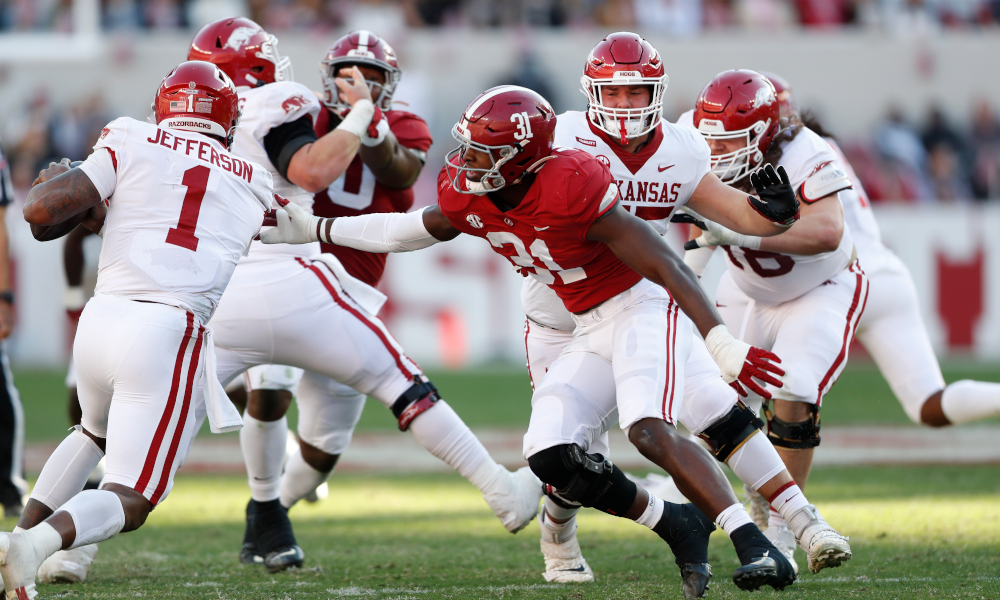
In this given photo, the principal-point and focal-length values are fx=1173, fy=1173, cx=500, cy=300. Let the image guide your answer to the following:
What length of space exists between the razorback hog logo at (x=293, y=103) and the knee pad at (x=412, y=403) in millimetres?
1146

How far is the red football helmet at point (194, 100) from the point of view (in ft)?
12.5

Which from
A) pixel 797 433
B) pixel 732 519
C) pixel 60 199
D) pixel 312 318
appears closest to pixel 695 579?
pixel 732 519

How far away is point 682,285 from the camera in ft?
11.9

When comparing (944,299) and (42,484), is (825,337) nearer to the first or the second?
(42,484)

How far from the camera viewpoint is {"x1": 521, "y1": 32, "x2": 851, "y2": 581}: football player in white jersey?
3904 millimetres

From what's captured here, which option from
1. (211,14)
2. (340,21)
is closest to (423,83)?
(340,21)

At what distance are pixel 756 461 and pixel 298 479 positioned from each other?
6.78 ft

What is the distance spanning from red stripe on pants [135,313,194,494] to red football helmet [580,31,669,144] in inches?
62.9

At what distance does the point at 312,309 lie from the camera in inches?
172

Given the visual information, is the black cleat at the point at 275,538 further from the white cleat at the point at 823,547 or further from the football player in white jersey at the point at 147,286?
the white cleat at the point at 823,547

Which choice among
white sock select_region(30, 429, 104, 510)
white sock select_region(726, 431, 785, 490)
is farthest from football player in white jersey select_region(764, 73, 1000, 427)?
white sock select_region(30, 429, 104, 510)

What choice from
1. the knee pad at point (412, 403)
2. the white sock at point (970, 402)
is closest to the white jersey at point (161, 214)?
the knee pad at point (412, 403)

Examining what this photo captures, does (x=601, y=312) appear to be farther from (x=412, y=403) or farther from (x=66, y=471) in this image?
(x=66, y=471)

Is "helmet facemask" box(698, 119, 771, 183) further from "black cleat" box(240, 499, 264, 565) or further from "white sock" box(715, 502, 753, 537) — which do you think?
"black cleat" box(240, 499, 264, 565)
